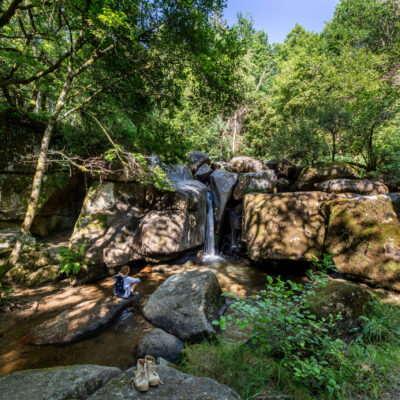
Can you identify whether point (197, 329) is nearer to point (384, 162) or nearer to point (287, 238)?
point (287, 238)

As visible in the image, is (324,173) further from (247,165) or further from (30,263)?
(30,263)

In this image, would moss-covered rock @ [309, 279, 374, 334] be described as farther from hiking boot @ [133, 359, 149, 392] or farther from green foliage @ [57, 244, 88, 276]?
green foliage @ [57, 244, 88, 276]

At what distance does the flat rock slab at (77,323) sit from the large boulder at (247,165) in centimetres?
1320

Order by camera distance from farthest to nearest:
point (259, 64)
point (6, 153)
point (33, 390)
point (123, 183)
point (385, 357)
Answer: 1. point (259, 64)
2. point (123, 183)
3. point (6, 153)
4. point (385, 357)
5. point (33, 390)

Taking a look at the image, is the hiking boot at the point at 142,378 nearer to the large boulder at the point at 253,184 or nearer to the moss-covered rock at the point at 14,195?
the moss-covered rock at the point at 14,195

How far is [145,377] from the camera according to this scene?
180cm

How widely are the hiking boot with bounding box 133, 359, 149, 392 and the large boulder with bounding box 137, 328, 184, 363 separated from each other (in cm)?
180

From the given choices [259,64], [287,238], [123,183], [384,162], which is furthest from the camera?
[259,64]

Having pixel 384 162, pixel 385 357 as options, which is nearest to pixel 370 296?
pixel 385 357

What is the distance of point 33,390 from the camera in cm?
183

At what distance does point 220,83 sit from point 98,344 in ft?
23.8

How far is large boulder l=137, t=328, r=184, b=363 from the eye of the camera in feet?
11.1

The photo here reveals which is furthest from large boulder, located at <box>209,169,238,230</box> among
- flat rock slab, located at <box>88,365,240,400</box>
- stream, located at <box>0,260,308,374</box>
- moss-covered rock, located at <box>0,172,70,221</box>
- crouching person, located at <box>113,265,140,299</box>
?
flat rock slab, located at <box>88,365,240,400</box>

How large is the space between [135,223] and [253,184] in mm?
7100
